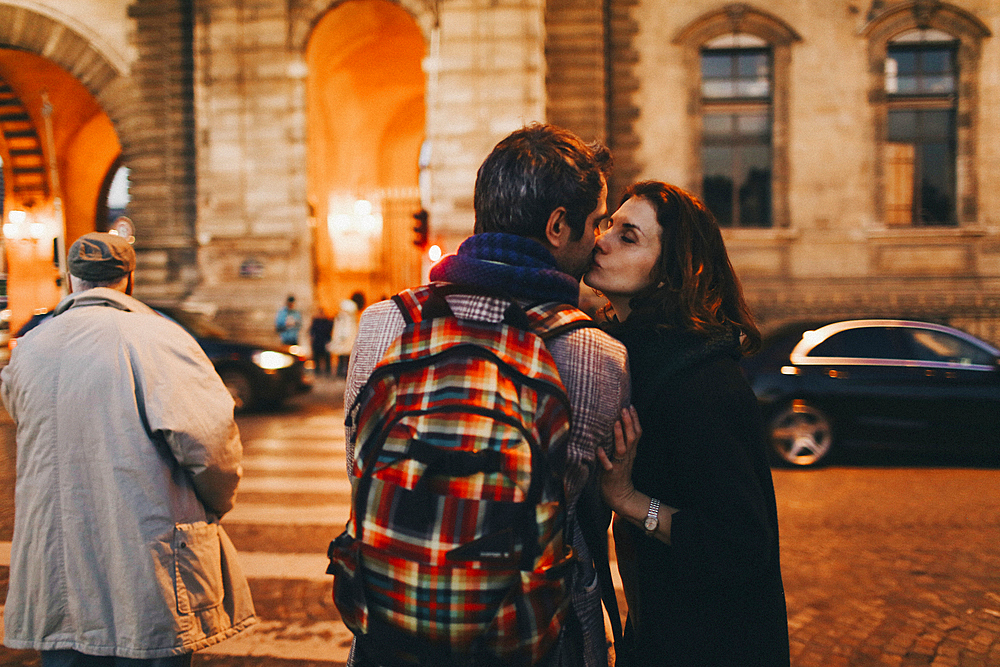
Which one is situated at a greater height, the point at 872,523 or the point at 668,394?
the point at 668,394

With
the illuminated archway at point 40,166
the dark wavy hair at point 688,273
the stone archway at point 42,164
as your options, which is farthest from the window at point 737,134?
the illuminated archway at point 40,166

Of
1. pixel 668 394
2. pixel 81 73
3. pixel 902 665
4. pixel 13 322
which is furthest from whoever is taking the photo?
pixel 13 322

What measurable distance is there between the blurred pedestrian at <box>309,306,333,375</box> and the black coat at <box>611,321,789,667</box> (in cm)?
1395

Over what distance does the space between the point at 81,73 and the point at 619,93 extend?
13.0 m

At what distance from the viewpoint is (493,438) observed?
1.21 metres

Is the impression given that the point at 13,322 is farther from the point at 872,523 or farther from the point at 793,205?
the point at 872,523

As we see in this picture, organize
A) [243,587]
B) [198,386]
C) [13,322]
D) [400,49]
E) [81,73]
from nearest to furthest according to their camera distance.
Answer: [198,386] → [243,587] → [81,73] → [400,49] → [13,322]

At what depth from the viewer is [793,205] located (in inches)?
598

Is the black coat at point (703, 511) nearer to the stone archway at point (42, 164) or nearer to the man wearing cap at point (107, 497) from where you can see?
the man wearing cap at point (107, 497)

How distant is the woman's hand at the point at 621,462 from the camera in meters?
1.49

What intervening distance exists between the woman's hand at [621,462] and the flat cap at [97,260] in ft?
5.87

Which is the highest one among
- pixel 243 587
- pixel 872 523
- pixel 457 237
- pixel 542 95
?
pixel 542 95

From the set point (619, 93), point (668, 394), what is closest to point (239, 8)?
point (619, 93)

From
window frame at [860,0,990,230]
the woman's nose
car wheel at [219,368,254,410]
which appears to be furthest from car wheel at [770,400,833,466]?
window frame at [860,0,990,230]
